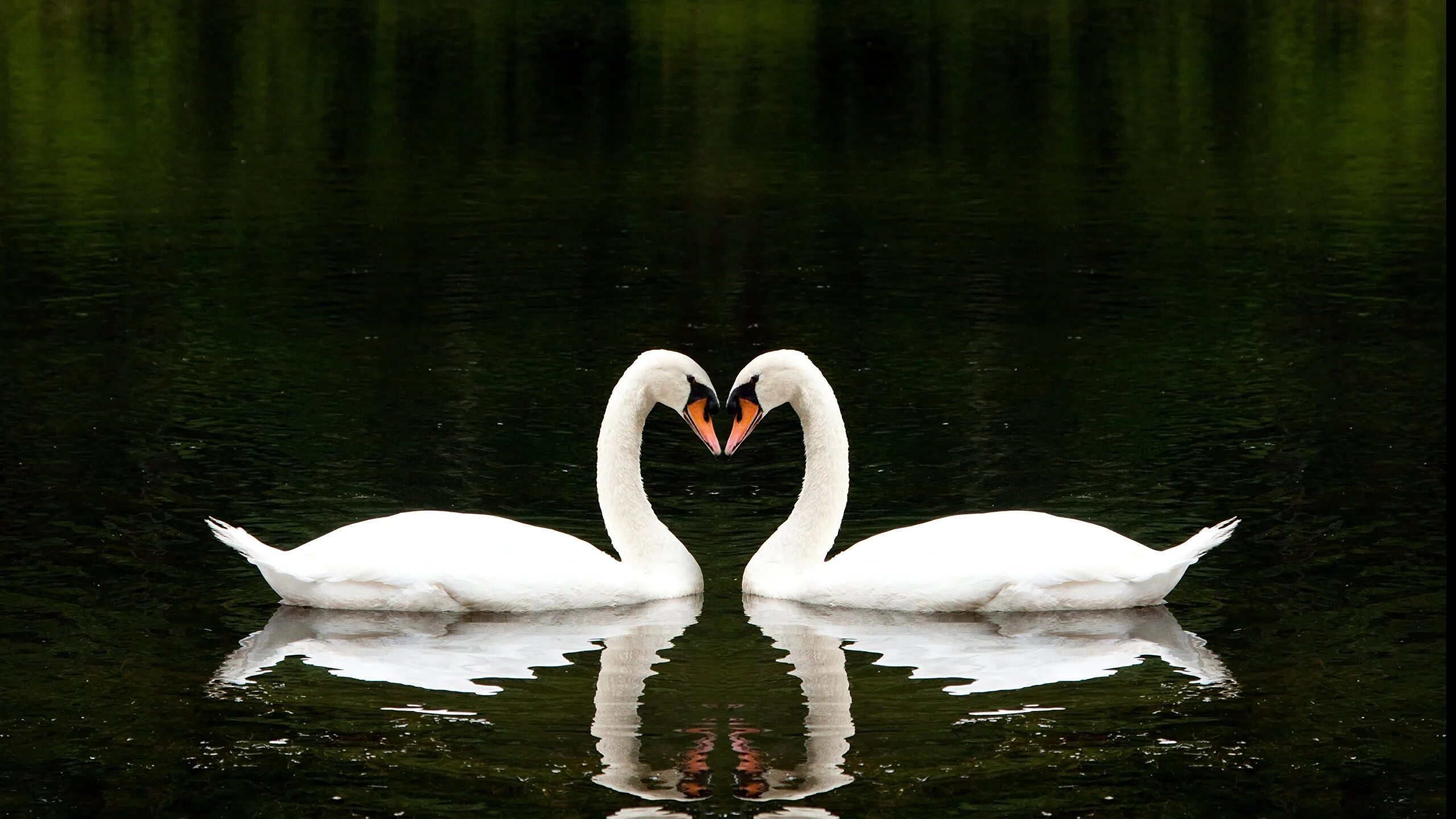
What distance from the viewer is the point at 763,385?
39.5ft

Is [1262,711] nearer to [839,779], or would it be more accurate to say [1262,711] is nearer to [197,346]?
[839,779]

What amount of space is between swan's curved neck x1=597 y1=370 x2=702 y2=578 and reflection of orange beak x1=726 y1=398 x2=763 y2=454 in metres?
0.49

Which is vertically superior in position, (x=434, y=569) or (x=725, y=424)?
(x=434, y=569)

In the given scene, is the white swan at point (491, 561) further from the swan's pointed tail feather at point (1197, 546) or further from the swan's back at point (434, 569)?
the swan's pointed tail feather at point (1197, 546)

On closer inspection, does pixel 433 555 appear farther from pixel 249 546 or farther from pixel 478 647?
pixel 249 546

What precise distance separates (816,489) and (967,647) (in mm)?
1609

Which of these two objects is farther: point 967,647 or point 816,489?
point 816,489

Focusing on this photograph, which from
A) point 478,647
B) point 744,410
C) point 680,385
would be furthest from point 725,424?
point 478,647

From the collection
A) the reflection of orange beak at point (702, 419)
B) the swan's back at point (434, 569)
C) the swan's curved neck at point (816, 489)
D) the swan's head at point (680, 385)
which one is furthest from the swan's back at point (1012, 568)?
the swan's back at point (434, 569)

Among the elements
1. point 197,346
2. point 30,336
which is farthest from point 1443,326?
point 30,336

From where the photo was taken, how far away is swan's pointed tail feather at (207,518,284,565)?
11250mm

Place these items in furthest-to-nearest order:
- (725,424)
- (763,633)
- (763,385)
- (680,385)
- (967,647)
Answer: (725,424), (763,385), (680,385), (763,633), (967,647)

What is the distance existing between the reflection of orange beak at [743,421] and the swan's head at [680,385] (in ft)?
0.33

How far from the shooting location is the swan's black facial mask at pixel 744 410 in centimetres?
1202
